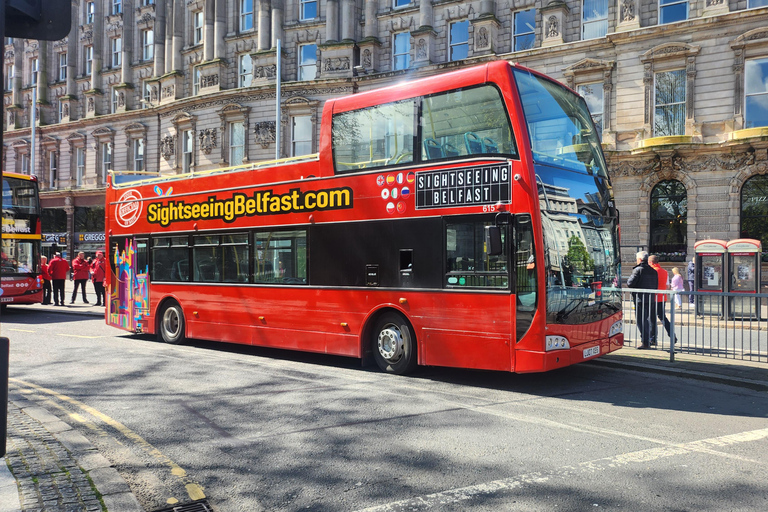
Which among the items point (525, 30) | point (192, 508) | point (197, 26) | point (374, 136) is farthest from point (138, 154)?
point (192, 508)

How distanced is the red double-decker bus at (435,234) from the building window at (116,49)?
116ft

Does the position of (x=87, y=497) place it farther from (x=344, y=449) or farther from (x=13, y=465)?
(x=344, y=449)

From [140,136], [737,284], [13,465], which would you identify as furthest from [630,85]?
[140,136]

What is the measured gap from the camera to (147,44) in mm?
39375

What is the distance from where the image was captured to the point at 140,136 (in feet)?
125

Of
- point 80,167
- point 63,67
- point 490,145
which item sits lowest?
point 490,145

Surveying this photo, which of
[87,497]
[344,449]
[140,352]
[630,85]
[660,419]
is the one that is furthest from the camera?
[630,85]

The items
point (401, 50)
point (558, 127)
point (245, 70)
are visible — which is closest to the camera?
point (558, 127)

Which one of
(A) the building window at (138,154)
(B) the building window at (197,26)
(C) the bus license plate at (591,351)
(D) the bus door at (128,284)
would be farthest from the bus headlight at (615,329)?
(A) the building window at (138,154)

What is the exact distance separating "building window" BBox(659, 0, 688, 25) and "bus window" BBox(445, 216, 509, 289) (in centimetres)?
2081

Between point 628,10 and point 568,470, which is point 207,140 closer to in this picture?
point 628,10

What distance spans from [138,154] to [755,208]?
33680 mm

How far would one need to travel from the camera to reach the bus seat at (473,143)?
7582 millimetres

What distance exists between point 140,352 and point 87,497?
711 cm
